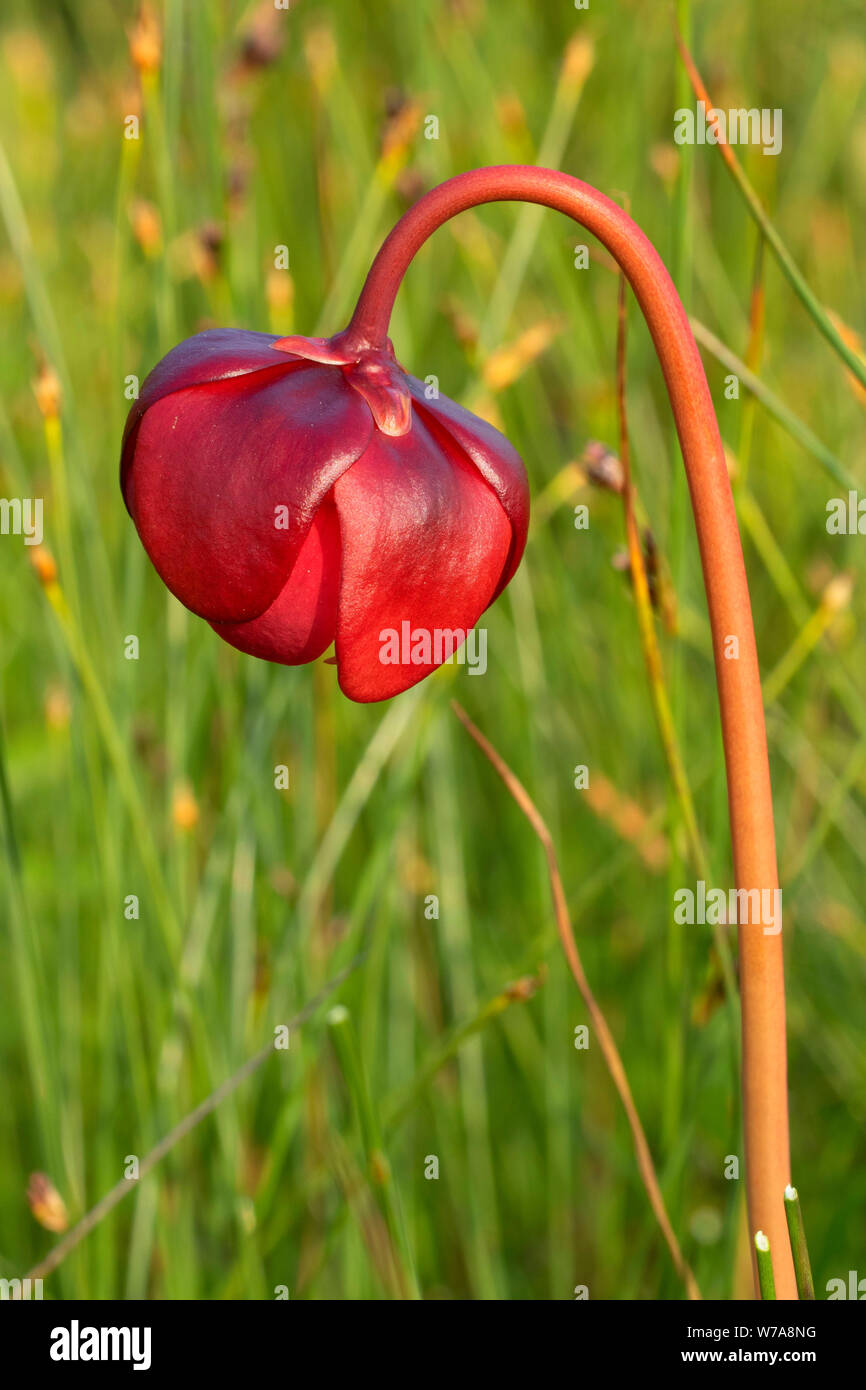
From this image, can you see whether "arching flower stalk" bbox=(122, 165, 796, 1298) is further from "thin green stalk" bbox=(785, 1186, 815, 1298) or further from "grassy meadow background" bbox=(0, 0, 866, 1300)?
"grassy meadow background" bbox=(0, 0, 866, 1300)

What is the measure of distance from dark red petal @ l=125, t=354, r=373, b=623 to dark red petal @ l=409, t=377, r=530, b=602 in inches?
1.2

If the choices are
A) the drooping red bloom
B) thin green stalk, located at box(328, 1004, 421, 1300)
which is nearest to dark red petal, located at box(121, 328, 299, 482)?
the drooping red bloom

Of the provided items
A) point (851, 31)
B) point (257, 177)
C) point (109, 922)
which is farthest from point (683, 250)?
point (851, 31)

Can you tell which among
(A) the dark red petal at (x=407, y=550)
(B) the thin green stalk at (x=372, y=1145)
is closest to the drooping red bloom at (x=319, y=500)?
(A) the dark red petal at (x=407, y=550)

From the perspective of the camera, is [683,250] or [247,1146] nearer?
[683,250]

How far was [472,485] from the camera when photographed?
42cm

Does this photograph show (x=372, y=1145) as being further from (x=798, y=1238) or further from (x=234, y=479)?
(x=234, y=479)

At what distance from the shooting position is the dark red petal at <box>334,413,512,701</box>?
0.40m

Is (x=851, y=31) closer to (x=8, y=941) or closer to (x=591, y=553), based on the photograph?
(x=591, y=553)

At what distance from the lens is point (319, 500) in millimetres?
396

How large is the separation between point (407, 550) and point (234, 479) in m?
0.06

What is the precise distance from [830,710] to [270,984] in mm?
853

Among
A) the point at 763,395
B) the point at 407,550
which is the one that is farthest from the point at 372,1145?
the point at 763,395
